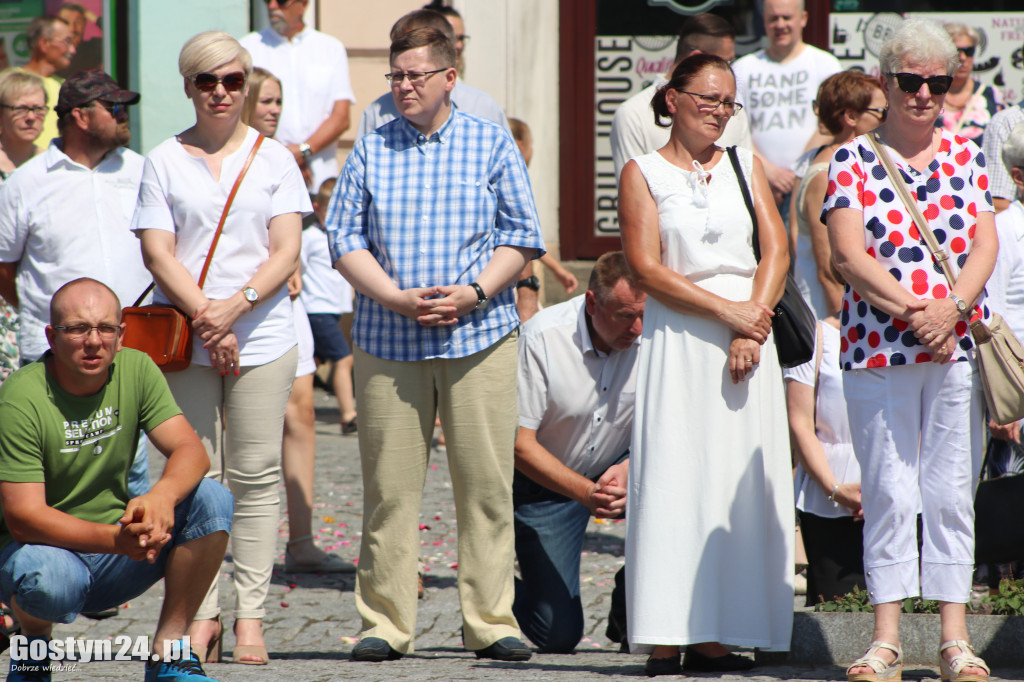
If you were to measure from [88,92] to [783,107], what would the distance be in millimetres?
4209

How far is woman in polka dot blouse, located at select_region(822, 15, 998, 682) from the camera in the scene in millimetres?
4645

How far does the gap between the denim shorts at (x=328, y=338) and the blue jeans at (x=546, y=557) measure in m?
3.75

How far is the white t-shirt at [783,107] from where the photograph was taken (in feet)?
27.5

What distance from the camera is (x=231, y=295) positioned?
17.9 feet

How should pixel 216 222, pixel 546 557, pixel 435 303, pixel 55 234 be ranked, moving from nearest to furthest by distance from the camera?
pixel 435 303
pixel 216 222
pixel 55 234
pixel 546 557

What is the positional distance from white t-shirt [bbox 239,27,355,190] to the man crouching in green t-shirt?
4.74m

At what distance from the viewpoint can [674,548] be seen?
4875mm

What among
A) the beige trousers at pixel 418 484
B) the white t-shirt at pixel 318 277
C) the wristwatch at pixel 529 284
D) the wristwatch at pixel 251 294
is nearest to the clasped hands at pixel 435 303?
the beige trousers at pixel 418 484

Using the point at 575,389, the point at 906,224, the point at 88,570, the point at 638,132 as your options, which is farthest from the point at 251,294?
the point at 638,132

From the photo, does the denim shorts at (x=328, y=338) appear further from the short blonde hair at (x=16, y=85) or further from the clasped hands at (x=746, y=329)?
the clasped hands at (x=746, y=329)

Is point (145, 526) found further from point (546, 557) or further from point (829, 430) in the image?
point (829, 430)

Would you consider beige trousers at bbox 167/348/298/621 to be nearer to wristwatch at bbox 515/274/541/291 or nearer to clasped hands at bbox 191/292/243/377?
clasped hands at bbox 191/292/243/377

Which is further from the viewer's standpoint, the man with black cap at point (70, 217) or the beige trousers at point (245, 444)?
the man with black cap at point (70, 217)

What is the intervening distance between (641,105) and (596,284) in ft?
6.60
